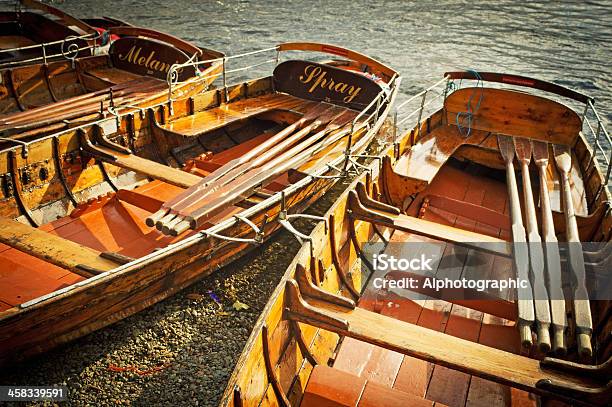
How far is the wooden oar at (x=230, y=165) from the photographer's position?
6.41 meters

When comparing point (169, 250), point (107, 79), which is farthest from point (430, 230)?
point (107, 79)

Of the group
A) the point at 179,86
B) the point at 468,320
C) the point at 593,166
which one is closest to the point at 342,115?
the point at 179,86

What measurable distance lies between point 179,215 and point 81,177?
2365 mm

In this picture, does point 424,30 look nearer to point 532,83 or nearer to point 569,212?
point 532,83

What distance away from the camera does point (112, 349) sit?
6320mm

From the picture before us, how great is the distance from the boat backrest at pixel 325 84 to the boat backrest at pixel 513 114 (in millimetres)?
1739

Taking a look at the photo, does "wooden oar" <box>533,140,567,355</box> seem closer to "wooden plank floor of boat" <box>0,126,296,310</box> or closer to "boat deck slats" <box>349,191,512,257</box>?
"boat deck slats" <box>349,191,512,257</box>

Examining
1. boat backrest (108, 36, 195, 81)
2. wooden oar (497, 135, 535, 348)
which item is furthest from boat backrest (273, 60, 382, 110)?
wooden oar (497, 135, 535, 348)

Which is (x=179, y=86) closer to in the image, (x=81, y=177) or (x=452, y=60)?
(x=81, y=177)

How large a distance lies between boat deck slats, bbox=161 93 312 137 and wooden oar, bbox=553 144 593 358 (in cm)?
484

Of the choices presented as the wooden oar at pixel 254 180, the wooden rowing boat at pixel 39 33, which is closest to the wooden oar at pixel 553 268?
the wooden oar at pixel 254 180

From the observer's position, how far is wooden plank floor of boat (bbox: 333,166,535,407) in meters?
4.92

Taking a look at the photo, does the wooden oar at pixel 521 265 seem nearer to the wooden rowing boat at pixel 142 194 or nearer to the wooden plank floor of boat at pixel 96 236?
the wooden rowing boat at pixel 142 194

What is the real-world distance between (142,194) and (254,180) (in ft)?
6.00
